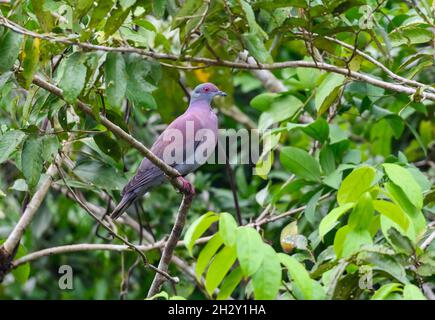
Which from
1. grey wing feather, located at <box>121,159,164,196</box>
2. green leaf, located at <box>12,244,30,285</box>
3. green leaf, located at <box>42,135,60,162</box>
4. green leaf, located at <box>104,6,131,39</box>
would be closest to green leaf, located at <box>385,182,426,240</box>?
green leaf, located at <box>104,6,131,39</box>

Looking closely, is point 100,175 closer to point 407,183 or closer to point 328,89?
point 328,89

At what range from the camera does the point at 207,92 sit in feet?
20.7

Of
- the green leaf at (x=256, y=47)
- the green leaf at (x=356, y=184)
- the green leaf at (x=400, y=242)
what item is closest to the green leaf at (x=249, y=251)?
the green leaf at (x=400, y=242)

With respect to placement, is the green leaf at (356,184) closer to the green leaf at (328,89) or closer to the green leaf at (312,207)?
the green leaf at (328,89)

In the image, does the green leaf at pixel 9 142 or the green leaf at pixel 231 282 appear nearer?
the green leaf at pixel 231 282

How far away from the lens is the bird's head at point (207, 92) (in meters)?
6.30

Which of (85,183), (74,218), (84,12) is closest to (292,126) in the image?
(85,183)

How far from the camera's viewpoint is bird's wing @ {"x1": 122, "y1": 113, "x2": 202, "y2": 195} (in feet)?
18.0

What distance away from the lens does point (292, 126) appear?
5.30m

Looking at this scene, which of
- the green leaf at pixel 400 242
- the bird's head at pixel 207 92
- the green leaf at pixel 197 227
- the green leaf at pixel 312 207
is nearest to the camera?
the green leaf at pixel 197 227

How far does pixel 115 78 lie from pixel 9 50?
1.61 ft

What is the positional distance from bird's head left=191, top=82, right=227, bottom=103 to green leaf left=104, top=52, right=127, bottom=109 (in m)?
2.02

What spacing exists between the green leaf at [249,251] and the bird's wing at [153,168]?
7.40ft
